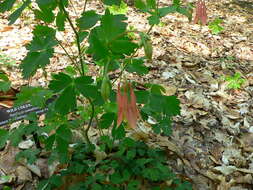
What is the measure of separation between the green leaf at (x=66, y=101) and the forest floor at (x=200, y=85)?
0.50 meters

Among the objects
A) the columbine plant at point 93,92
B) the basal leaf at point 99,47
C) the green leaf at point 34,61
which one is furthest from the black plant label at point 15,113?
the basal leaf at point 99,47

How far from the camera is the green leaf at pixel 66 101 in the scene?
1.41 meters

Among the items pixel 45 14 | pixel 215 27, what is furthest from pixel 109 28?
pixel 215 27

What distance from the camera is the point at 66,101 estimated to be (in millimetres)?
1415

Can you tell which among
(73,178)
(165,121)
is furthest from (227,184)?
(73,178)

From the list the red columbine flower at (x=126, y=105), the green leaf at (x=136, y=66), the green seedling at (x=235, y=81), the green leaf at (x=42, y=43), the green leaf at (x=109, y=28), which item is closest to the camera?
the red columbine flower at (x=126, y=105)

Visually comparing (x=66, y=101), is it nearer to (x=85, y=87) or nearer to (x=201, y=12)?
(x=85, y=87)

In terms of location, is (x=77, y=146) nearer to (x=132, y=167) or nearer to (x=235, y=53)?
(x=132, y=167)

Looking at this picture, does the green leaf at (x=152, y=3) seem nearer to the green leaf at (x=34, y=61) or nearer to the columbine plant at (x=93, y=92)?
the columbine plant at (x=93, y=92)

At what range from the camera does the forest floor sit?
2.17m

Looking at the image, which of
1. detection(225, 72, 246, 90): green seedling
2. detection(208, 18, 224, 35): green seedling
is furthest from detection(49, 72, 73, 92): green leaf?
detection(208, 18, 224, 35): green seedling

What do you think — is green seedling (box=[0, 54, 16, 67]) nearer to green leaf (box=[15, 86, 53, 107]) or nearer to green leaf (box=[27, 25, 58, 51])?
green leaf (box=[15, 86, 53, 107])

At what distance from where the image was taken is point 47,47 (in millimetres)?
1437

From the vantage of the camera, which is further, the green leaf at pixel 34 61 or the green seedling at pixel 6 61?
the green seedling at pixel 6 61
